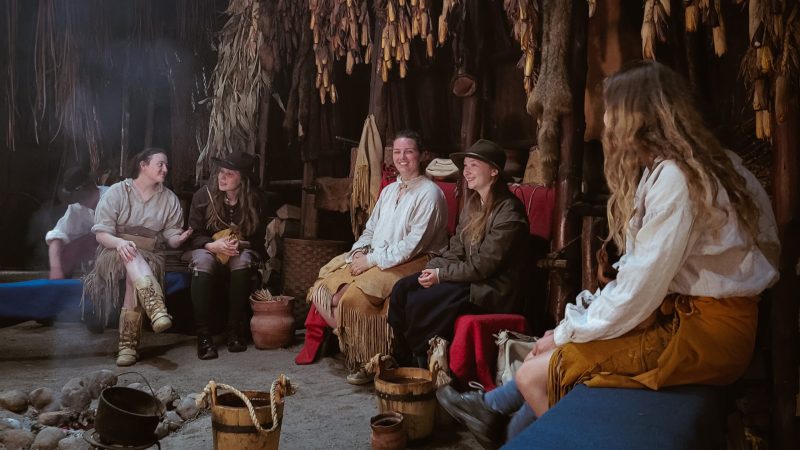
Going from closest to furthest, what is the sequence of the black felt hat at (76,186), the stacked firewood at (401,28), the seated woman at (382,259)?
the seated woman at (382,259) < the stacked firewood at (401,28) < the black felt hat at (76,186)

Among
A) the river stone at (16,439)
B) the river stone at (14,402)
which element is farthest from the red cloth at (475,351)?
the river stone at (14,402)

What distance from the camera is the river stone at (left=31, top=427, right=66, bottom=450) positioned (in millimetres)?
2771

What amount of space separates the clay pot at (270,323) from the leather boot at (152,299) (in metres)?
0.72

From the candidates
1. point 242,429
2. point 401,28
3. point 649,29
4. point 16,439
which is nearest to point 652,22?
point 649,29

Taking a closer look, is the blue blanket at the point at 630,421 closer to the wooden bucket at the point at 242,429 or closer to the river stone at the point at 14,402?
the wooden bucket at the point at 242,429

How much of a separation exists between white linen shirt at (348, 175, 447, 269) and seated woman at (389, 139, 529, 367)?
41 centimetres

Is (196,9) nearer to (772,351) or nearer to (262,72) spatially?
(262,72)

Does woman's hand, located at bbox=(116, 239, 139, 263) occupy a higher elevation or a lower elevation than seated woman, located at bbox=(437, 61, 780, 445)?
lower

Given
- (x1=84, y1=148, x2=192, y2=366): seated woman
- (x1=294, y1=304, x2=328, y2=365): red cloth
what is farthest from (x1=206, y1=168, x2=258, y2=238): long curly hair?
(x1=294, y1=304, x2=328, y2=365): red cloth

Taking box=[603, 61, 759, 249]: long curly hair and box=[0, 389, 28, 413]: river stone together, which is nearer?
box=[603, 61, 759, 249]: long curly hair

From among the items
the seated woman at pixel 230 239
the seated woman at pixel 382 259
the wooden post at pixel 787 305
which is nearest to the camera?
the wooden post at pixel 787 305

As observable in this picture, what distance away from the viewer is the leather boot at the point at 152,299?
4.54 metres

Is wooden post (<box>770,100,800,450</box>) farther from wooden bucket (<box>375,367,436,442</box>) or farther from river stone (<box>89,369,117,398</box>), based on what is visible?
river stone (<box>89,369,117,398</box>)

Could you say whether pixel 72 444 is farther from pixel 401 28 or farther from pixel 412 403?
pixel 401 28
